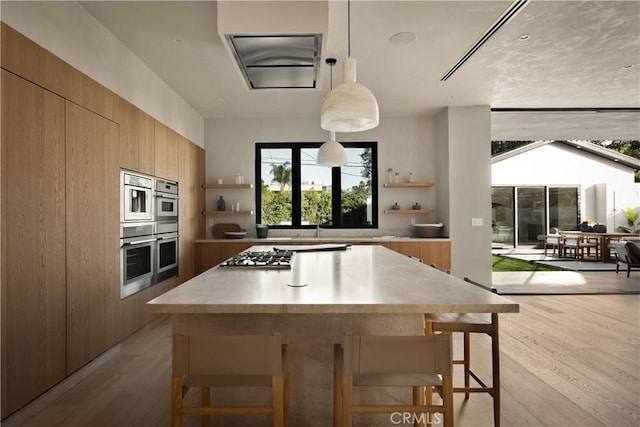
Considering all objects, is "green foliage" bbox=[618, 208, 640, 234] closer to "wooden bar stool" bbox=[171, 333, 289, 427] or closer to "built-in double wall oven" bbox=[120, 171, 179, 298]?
"built-in double wall oven" bbox=[120, 171, 179, 298]

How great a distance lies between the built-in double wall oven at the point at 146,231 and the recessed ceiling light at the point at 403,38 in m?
2.63

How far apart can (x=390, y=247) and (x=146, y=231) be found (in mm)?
3120

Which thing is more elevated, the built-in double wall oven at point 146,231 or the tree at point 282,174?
the tree at point 282,174

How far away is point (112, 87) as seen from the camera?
3336 mm

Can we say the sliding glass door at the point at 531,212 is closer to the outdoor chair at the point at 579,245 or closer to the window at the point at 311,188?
the outdoor chair at the point at 579,245

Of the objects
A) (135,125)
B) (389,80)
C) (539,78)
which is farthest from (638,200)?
(135,125)

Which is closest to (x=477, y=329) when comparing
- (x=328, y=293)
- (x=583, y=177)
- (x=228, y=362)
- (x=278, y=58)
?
(x=328, y=293)

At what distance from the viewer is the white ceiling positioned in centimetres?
295

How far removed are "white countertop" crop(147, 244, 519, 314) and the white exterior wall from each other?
36.3ft

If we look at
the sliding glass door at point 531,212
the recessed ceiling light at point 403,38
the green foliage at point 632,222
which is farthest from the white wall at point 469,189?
the green foliage at point 632,222

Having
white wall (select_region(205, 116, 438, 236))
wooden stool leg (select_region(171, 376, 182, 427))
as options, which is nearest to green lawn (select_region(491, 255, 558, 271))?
white wall (select_region(205, 116, 438, 236))

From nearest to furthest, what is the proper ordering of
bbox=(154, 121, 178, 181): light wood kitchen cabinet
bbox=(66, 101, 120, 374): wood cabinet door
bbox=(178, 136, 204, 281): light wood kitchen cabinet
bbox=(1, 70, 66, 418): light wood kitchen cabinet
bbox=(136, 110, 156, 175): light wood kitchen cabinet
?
bbox=(1, 70, 66, 418): light wood kitchen cabinet → bbox=(66, 101, 120, 374): wood cabinet door → bbox=(136, 110, 156, 175): light wood kitchen cabinet → bbox=(154, 121, 178, 181): light wood kitchen cabinet → bbox=(178, 136, 204, 281): light wood kitchen cabinet

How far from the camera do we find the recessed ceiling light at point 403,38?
330 centimetres

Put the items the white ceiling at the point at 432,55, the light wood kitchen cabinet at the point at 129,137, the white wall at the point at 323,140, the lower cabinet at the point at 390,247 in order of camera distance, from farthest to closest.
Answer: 1. the white wall at the point at 323,140
2. the lower cabinet at the point at 390,247
3. the light wood kitchen cabinet at the point at 129,137
4. the white ceiling at the point at 432,55
